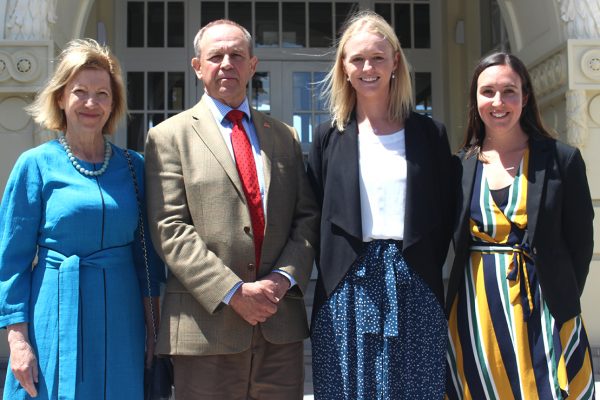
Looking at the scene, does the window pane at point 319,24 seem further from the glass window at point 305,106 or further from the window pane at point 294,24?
the glass window at point 305,106

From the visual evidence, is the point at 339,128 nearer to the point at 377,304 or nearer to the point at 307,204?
the point at 307,204

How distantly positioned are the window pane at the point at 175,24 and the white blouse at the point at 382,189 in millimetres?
5889

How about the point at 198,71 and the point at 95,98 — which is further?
the point at 198,71

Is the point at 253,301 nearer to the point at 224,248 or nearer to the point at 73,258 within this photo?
the point at 224,248

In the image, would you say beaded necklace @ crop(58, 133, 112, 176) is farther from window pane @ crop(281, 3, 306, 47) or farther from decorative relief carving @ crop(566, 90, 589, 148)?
window pane @ crop(281, 3, 306, 47)

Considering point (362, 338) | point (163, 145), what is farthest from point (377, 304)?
point (163, 145)

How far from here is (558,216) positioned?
2.62m

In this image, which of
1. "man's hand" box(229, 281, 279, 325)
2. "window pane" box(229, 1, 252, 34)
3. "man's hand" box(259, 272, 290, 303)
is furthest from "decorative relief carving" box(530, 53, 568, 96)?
"window pane" box(229, 1, 252, 34)

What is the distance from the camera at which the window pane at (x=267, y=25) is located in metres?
8.20

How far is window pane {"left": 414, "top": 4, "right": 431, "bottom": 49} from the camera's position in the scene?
8414mm

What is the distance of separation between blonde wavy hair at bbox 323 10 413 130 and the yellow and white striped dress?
45 cm

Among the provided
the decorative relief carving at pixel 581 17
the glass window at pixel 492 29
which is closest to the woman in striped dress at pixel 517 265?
the decorative relief carving at pixel 581 17

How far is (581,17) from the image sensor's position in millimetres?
5270

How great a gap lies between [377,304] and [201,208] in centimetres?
77
